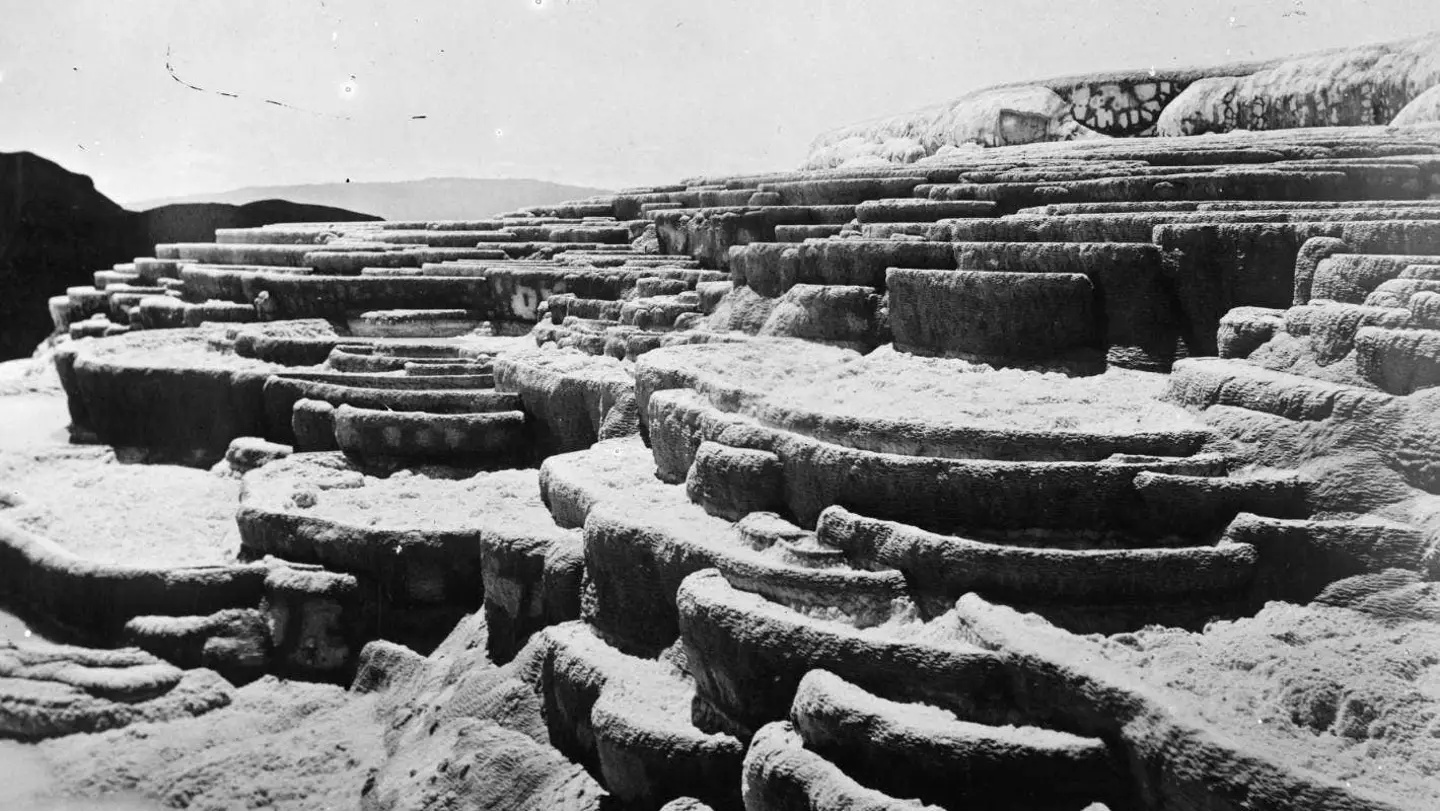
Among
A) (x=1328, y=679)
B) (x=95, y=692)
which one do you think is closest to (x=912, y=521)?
(x=1328, y=679)

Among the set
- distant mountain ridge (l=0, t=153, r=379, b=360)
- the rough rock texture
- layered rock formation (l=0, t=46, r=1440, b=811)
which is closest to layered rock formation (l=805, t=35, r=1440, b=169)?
layered rock formation (l=0, t=46, r=1440, b=811)

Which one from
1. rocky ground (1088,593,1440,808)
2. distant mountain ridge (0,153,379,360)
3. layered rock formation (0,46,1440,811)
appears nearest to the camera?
rocky ground (1088,593,1440,808)

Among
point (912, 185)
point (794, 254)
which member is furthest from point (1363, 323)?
point (912, 185)

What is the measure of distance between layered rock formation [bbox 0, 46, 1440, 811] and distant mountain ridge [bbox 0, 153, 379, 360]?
448 inches

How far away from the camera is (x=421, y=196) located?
69.8 ft

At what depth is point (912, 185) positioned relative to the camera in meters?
9.49

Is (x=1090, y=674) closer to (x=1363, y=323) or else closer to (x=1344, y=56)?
(x=1363, y=323)

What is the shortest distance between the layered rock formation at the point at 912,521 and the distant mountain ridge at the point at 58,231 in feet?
37.3

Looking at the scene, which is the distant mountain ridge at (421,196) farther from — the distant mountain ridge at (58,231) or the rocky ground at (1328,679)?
the rocky ground at (1328,679)

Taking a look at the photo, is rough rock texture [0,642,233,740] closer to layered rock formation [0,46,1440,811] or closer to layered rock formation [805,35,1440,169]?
layered rock formation [0,46,1440,811]

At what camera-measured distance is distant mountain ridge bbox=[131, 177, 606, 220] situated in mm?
19750

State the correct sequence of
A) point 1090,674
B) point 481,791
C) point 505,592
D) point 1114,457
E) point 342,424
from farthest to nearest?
point 342,424 → point 505,592 → point 481,791 → point 1114,457 → point 1090,674

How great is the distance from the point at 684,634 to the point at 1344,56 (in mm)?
10487

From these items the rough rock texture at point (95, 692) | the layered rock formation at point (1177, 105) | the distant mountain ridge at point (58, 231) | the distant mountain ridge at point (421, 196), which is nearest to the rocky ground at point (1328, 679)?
the rough rock texture at point (95, 692)
